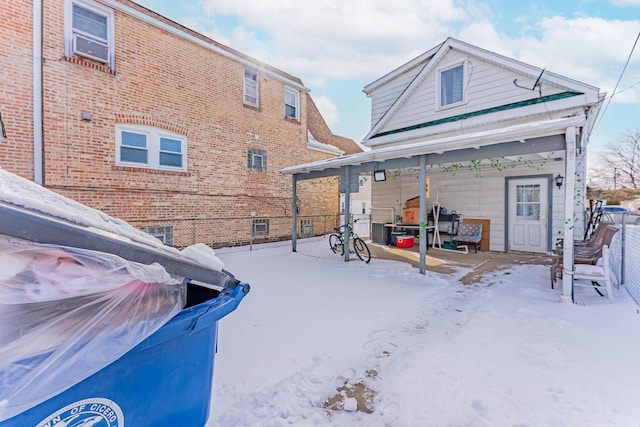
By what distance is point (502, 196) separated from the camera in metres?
9.02

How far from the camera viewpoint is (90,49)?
732 centimetres

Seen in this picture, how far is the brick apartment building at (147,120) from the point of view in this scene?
6559mm

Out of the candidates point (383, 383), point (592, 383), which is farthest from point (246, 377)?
point (592, 383)

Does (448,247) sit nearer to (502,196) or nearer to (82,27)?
(502,196)

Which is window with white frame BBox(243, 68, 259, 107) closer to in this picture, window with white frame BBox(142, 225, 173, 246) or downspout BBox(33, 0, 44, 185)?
window with white frame BBox(142, 225, 173, 246)

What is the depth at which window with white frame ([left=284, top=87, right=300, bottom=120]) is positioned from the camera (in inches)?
468

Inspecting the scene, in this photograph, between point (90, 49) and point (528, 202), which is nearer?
point (90, 49)

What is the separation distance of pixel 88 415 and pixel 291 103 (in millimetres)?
11990

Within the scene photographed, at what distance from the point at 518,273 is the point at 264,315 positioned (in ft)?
17.2

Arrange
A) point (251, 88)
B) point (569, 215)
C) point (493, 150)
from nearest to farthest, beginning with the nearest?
point (569, 215)
point (493, 150)
point (251, 88)

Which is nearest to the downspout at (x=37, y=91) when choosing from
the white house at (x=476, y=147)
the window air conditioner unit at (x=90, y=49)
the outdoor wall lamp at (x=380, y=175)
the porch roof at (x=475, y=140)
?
the window air conditioner unit at (x=90, y=49)

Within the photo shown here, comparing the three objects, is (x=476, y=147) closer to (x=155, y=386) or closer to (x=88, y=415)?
(x=155, y=386)

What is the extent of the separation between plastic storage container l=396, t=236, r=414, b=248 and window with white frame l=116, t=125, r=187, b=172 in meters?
6.83

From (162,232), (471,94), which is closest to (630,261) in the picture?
(471,94)
